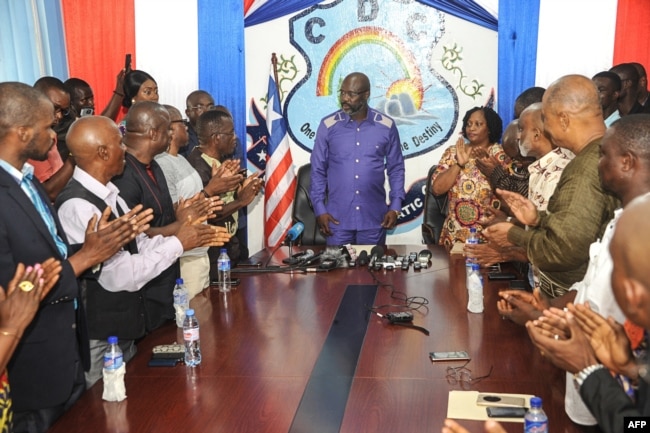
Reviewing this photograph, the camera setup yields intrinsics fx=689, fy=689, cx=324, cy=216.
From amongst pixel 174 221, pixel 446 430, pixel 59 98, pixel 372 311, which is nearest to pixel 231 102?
pixel 59 98

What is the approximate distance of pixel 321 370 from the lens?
245cm

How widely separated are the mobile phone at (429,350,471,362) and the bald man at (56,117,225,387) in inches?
47.1

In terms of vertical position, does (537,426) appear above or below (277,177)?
below

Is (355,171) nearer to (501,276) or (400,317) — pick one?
(501,276)

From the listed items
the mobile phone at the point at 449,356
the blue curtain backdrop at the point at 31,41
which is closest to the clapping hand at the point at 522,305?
the mobile phone at the point at 449,356

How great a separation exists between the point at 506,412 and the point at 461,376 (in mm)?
317

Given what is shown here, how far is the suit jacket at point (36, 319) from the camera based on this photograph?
7.77ft

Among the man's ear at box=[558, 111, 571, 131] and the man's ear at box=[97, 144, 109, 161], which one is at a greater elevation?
the man's ear at box=[558, 111, 571, 131]

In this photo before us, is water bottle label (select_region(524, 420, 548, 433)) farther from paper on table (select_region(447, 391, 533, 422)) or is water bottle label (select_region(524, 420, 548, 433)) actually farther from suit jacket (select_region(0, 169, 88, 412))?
suit jacket (select_region(0, 169, 88, 412))

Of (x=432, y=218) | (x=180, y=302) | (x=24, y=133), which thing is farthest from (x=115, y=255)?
(x=432, y=218)

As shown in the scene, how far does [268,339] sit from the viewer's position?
279cm

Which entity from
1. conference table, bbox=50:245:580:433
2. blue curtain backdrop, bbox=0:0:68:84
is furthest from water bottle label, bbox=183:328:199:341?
blue curtain backdrop, bbox=0:0:68:84

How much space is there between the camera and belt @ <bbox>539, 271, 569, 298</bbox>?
112 inches

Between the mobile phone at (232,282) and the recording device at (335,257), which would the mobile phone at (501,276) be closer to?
the recording device at (335,257)
